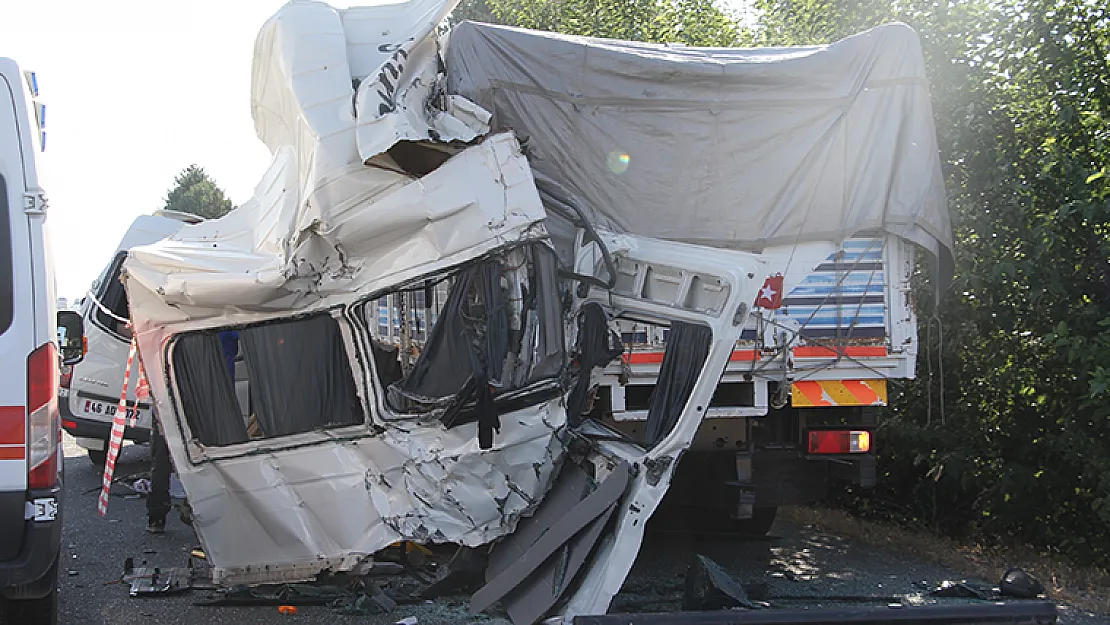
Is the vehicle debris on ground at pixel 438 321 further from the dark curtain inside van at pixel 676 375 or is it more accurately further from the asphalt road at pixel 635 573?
the asphalt road at pixel 635 573

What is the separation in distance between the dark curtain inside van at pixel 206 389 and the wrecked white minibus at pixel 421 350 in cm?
1

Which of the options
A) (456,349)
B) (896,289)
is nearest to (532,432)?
(456,349)

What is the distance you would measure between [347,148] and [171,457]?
184 cm

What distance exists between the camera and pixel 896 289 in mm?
5941

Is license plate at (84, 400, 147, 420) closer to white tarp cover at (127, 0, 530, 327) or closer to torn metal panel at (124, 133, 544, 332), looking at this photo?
white tarp cover at (127, 0, 530, 327)

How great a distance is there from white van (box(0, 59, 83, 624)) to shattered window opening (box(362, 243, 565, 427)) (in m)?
1.44

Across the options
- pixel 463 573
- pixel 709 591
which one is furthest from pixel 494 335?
pixel 709 591

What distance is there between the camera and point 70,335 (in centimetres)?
471

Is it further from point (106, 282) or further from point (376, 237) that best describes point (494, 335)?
point (106, 282)

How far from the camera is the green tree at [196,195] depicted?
2987 centimetres

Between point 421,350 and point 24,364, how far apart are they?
170 cm

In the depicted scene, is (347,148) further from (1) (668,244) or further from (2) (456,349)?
(1) (668,244)

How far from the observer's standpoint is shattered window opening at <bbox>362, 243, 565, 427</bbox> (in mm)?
4551

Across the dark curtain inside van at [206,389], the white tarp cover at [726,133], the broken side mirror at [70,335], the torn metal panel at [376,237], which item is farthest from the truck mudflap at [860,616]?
the broken side mirror at [70,335]
